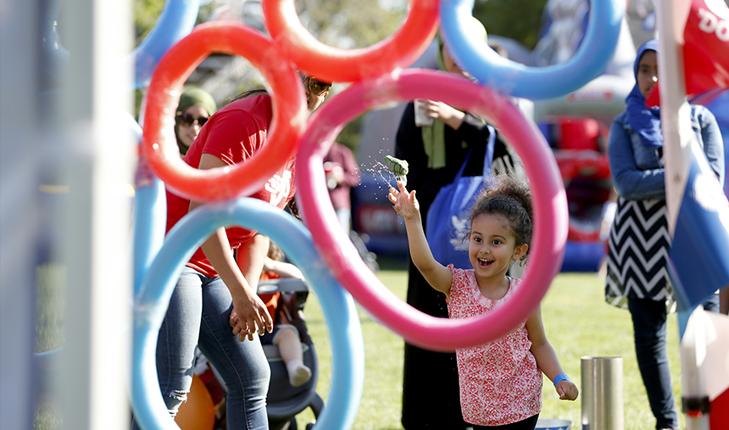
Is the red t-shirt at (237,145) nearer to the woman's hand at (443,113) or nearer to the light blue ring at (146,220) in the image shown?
the light blue ring at (146,220)

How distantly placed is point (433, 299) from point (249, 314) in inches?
38.5

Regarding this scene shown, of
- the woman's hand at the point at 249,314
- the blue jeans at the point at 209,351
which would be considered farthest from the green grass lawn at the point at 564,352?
the woman's hand at the point at 249,314

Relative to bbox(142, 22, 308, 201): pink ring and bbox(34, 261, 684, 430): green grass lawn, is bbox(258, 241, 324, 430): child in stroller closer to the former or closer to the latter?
bbox(34, 261, 684, 430): green grass lawn

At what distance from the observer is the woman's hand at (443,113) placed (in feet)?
8.35

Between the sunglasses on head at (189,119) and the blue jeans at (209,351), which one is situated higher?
the sunglasses on head at (189,119)

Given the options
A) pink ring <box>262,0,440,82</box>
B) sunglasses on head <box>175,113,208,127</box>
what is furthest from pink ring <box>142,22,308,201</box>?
sunglasses on head <box>175,113,208,127</box>

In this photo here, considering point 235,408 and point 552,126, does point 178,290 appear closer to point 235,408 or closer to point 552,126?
point 235,408

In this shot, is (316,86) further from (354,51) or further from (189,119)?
(189,119)

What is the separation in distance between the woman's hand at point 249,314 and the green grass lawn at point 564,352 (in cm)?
166

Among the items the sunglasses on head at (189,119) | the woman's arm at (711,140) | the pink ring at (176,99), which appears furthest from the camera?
the sunglasses on head at (189,119)

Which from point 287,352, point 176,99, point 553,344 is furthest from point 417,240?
point 553,344

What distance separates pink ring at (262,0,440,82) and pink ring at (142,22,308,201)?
0.04 meters

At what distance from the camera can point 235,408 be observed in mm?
2250

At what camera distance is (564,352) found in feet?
16.2
